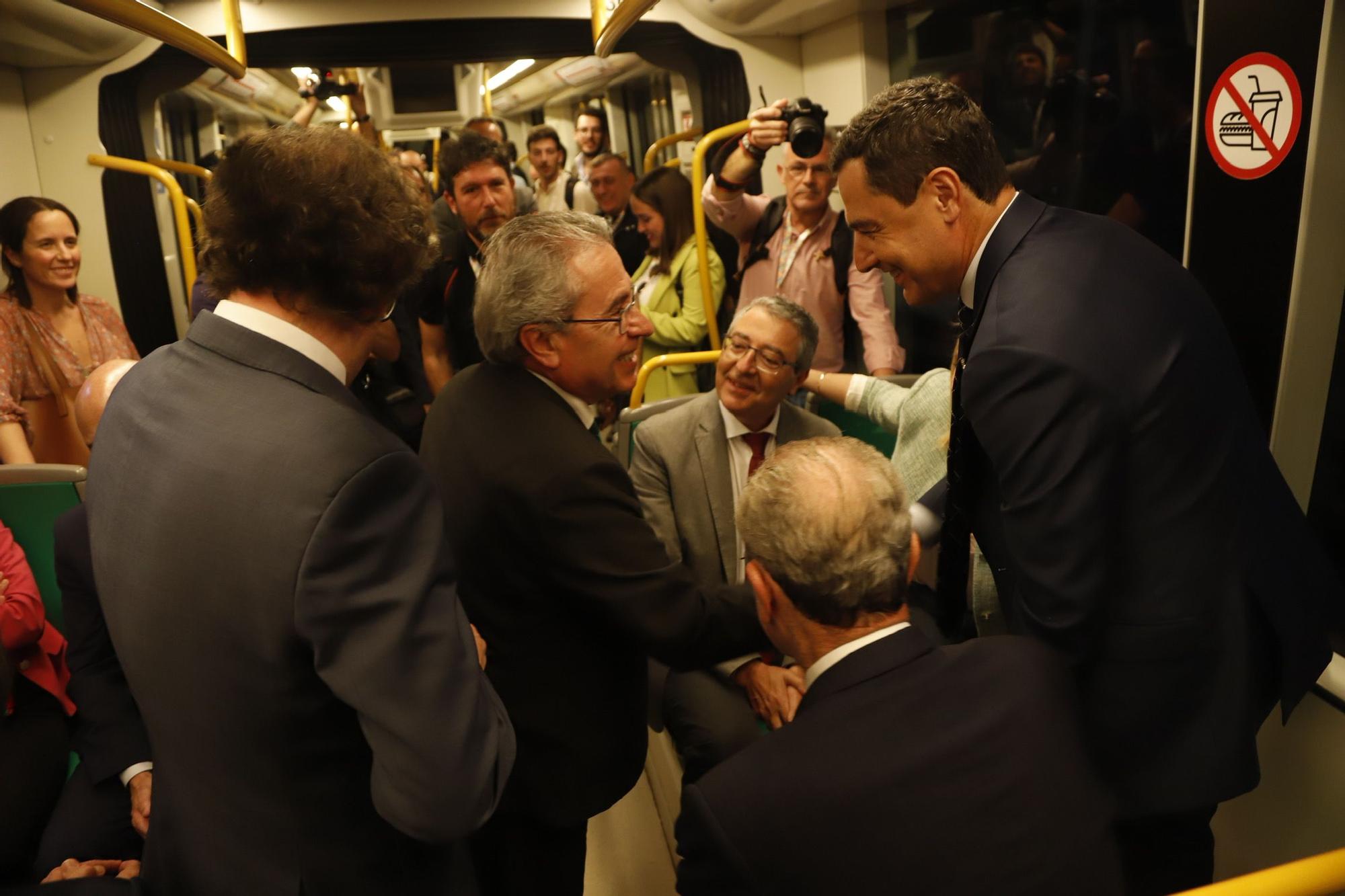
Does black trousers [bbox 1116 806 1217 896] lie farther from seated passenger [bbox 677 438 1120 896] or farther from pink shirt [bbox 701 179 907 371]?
pink shirt [bbox 701 179 907 371]

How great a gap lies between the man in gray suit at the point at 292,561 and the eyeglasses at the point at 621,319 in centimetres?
40

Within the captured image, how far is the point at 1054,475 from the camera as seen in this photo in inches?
49.4

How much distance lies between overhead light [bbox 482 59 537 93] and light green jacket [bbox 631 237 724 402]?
5.63 meters

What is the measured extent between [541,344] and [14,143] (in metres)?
4.69

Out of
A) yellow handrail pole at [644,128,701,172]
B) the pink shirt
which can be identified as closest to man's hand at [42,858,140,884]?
the pink shirt

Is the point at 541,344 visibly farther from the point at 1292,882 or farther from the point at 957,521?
the point at 1292,882

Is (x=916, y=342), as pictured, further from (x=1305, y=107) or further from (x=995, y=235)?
(x=995, y=235)

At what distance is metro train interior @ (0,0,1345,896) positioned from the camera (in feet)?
6.23

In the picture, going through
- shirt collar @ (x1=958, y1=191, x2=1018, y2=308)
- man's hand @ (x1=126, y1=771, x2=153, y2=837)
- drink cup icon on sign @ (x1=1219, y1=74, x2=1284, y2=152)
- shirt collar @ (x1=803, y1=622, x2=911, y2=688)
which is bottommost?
man's hand @ (x1=126, y1=771, x2=153, y2=837)

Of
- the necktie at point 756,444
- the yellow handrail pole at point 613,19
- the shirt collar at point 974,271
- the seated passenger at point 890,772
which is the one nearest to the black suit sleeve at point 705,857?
the seated passenger at point 890,772

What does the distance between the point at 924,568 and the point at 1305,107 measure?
1352 mm

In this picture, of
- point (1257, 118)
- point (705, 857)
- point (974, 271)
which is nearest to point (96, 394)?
point (705, 857)

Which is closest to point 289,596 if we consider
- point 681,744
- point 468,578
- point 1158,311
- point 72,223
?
point 468,578

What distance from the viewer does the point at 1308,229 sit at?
1.84 m
